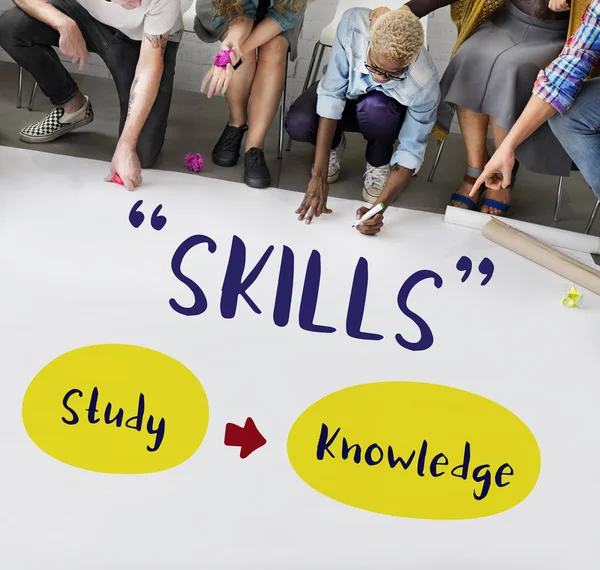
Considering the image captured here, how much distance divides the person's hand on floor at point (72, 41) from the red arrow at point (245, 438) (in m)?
1.40

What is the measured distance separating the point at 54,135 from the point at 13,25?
1.29 ft

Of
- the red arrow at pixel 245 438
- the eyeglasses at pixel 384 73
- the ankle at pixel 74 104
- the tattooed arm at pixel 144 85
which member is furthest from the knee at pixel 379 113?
the red arrow at pixel 245 438

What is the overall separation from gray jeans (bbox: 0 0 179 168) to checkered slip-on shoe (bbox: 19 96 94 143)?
63mm

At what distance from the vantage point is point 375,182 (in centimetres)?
270

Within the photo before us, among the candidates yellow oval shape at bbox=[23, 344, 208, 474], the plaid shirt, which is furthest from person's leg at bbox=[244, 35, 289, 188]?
yellow oval shape at bbox=[23, 344, 208, 474]

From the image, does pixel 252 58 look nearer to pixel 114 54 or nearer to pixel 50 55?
pixel 114 54

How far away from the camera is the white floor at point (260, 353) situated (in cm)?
138

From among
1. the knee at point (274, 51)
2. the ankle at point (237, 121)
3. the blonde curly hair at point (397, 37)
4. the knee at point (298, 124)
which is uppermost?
the blonde curly hair at point (397, 37)

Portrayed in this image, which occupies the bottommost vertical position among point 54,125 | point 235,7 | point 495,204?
point 54,125

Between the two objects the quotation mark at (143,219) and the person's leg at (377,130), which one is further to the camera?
the person's leg at (377,130)

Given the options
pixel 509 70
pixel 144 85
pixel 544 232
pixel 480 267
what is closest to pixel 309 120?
pixel 144 85

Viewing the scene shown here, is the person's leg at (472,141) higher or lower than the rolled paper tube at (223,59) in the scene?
lower

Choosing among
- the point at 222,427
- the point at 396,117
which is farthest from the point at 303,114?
the point at 222,427

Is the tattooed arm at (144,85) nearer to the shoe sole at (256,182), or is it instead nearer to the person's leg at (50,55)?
the person's leg at (50,55)
